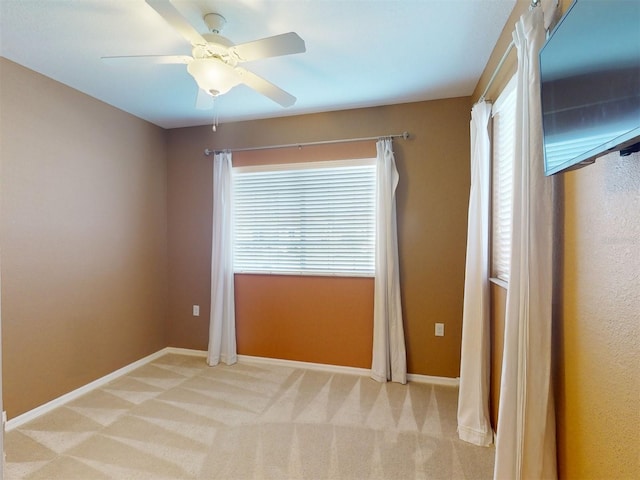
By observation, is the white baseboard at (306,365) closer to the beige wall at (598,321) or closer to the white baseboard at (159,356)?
the white baseboard at (159,356)

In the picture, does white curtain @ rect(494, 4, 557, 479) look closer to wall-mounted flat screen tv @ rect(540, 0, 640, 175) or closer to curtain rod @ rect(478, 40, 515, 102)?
wall-mounted flat screen tv @ rect(540, 0, 640, 175)

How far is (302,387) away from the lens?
9.23 feet

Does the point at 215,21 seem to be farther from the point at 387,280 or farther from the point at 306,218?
the point at 387,280

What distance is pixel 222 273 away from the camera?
3.31m

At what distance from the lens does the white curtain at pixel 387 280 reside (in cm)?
288

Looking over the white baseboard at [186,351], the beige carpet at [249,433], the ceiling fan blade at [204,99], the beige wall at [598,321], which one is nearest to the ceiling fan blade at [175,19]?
the ceiling fan blade at [204,99]

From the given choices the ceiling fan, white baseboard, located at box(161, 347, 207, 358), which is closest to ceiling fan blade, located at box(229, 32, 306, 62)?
the ceiling fan

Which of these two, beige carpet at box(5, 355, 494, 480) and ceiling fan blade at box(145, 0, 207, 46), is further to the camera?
beige carpet at box(5, 355, 494, 480)

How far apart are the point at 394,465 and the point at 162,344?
2.83 metres

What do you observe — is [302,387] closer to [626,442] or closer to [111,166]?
[626,442]

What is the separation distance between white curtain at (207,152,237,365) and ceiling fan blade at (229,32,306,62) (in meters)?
1.79

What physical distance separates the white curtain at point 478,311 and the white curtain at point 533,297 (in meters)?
0.78

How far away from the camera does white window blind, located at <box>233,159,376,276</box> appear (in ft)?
10.1

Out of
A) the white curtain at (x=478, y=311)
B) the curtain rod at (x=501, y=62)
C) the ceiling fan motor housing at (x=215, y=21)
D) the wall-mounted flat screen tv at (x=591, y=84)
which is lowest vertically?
the white curtain at (x=478, y=311)
